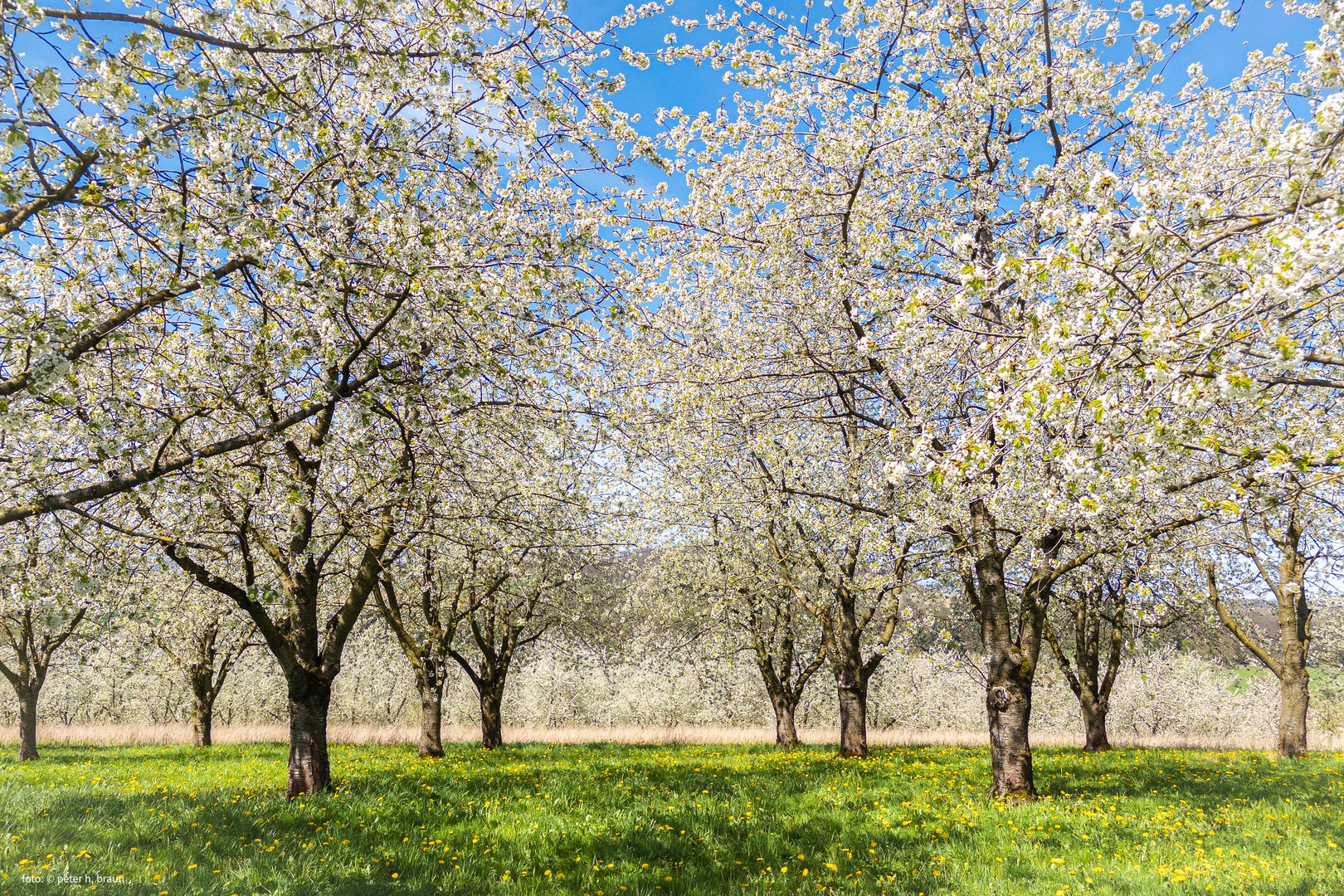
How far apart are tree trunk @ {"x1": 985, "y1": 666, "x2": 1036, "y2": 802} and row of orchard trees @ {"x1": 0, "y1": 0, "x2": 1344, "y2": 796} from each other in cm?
5

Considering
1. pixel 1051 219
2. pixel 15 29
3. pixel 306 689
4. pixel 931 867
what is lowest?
pixel 931 867

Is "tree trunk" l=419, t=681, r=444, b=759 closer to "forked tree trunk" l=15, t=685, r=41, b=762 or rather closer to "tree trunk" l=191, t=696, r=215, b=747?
"tree trunk" l=191, t=696, r=215, b=747

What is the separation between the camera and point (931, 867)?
6.89 meters

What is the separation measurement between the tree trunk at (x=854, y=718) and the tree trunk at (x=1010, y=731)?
6.12 meters

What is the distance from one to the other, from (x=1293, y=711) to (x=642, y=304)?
20.8m

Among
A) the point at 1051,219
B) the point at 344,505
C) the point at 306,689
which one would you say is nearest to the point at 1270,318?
the point at 1051,219

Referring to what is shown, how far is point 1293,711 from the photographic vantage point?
56.5 feet

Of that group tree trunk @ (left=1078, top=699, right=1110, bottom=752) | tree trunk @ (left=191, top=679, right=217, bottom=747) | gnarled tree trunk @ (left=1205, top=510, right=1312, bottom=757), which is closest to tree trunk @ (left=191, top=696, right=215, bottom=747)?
tree trunk @ (left=191, top=679, right=217, bottom=747)

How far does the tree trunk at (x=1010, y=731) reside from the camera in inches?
396

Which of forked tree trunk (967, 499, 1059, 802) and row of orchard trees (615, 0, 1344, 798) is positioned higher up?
row of orchard trees (615, 0, 1344, 798)

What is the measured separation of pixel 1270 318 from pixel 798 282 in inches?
304

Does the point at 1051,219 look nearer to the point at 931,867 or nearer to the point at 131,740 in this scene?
the point at 931,867

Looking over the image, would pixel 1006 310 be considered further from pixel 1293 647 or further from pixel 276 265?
pixel 1293 647

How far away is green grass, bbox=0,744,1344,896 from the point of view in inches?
253
